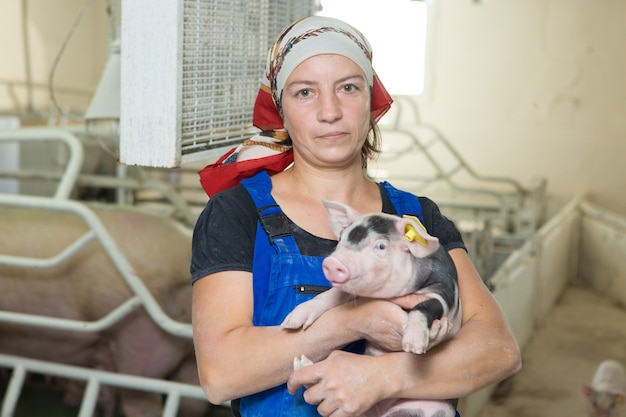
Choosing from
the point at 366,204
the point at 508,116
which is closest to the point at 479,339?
the point at 366,204

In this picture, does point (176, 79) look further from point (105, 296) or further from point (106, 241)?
point (105, 296)

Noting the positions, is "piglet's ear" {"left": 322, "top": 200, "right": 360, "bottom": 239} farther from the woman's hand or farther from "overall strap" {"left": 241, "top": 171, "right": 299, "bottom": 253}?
the woman's hand

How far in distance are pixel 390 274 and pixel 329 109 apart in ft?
0.87

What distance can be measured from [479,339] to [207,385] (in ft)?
1.27

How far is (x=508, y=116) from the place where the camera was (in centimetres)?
698

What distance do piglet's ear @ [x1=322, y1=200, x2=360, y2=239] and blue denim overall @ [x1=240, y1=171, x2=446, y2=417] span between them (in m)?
0.06

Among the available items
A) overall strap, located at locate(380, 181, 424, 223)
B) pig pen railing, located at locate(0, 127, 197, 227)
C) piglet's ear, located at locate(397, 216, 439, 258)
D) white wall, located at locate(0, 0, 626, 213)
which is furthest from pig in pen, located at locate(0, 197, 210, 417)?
white wall, located at locate(0, 0, 626, 213)

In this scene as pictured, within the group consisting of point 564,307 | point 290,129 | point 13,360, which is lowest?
point 564,307

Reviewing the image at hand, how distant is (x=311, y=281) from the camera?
1.15 m

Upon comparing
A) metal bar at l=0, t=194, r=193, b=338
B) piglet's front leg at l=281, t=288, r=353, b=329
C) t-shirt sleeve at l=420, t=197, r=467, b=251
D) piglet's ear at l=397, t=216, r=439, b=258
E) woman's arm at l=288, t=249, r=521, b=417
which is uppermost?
piglet's ear at l=397, t=216, r=439, b=258

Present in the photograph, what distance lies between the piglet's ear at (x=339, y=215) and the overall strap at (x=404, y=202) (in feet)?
0.54

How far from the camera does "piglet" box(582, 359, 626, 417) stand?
291 cm

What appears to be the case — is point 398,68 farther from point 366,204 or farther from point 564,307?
point 366,204

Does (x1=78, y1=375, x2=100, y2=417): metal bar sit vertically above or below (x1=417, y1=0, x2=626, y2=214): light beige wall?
below
